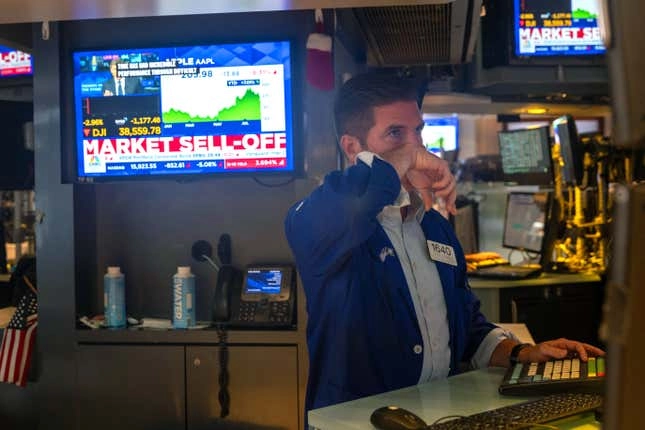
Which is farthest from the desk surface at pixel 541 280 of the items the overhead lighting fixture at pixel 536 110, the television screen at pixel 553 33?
the overhead lighting fixture at pixel 536 110

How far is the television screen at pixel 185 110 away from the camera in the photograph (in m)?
3.04

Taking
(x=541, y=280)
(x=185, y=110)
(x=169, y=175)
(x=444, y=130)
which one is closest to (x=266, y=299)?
(x=169, y=175)

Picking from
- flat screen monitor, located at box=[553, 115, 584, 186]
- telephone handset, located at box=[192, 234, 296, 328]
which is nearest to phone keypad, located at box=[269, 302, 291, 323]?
telephone handset, located at box=[192, 234, 296, 328]

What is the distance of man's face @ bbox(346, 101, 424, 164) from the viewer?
207 cm

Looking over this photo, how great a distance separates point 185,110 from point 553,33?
3082mm

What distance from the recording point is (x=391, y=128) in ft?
6.79

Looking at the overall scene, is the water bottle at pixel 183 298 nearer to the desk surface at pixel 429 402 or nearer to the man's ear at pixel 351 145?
the man's ear at pixel 351 145

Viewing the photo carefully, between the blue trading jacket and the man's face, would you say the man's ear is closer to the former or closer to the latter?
the man's face

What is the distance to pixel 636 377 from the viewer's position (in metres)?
0.58

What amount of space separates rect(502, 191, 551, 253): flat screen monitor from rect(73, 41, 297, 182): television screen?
262 centimetres

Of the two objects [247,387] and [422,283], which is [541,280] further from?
[422,283]

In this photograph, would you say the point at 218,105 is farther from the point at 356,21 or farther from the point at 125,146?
the point at 356,21

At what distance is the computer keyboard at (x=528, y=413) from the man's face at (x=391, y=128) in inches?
30.8

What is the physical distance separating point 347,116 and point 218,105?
1.05m
